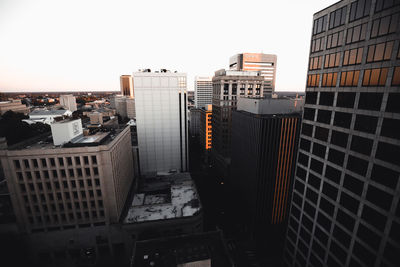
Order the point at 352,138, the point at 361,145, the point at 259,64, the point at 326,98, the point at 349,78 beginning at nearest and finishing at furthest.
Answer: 1. the point at 361,145
2. the point at 352,138
3. the point at 349,78
4. the point at 326,98
5. the point at 259,64

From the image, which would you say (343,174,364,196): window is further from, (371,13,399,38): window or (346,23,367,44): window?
(346,23,367,44): window

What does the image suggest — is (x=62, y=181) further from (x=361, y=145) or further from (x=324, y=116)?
(x=361, y=145)

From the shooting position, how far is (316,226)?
42.7 meters

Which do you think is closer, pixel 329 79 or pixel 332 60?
pixel 332 60

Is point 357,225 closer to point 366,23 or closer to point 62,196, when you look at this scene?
point 366,23

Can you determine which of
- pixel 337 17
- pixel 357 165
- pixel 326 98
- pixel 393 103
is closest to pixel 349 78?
pixel 326 98

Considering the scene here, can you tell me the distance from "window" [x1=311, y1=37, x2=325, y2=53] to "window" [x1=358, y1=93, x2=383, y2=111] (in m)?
14.4

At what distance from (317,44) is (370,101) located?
17.6m

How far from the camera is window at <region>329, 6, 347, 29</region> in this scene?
34.7 meters

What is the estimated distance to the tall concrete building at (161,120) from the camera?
291ft

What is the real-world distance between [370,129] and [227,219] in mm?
65096

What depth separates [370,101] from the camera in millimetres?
30297

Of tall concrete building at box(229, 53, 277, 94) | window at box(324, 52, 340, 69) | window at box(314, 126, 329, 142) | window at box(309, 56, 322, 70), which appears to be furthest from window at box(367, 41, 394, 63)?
tall concrete building at box(229, 53, 277, 94)

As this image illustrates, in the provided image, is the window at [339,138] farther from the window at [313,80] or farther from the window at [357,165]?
the window at [313,80]
